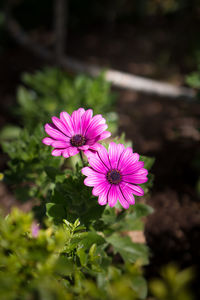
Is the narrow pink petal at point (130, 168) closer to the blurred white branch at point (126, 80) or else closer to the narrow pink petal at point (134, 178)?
the narrow pink petal at point (134, 178)

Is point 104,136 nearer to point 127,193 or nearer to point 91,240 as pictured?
point 127,193

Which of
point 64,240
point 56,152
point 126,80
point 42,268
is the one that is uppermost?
point 126,80

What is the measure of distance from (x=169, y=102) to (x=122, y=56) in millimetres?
1952

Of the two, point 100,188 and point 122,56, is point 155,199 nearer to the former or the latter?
point 100,188

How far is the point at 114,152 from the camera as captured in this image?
3.82 ft

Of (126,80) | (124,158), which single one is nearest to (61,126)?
(124,158)

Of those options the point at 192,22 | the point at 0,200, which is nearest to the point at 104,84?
the point at 0,200

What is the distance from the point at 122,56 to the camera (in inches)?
213

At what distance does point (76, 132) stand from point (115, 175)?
28 centimetres

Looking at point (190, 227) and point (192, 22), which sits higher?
point (192, 22)

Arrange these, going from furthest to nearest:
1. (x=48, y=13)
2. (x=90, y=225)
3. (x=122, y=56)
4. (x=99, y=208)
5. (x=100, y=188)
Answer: (x=48, y=13) < (x=122, y=56) < (x=90, y=225) < (x=99, y=208) < (x=100, y=188)

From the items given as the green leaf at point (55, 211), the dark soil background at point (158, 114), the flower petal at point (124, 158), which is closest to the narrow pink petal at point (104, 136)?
the flower petal at point (124, 158)

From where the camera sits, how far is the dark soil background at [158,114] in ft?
6.79

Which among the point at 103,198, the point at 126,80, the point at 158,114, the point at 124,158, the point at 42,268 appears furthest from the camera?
the point at 126,80
